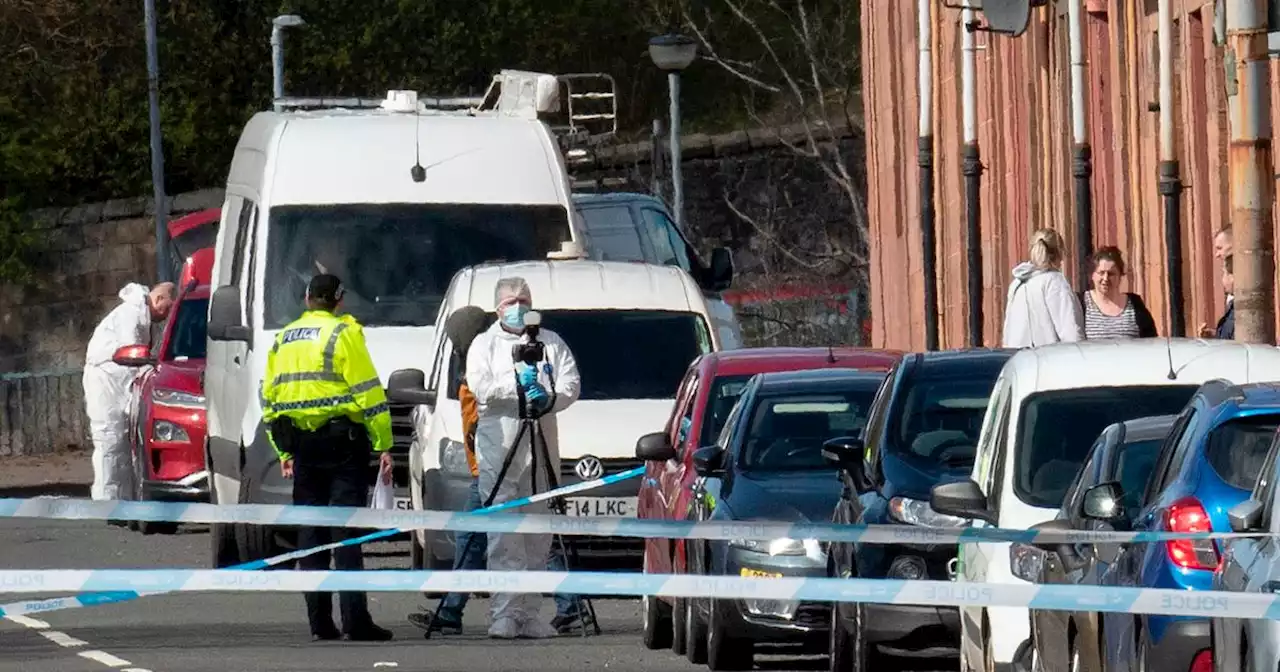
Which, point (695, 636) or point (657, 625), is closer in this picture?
point (695, 636)

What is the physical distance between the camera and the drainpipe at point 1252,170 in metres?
15.2

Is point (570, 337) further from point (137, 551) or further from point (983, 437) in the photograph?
point (983, 437)

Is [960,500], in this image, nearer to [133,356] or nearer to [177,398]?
[177,398]

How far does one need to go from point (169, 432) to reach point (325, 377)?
30.6 feet

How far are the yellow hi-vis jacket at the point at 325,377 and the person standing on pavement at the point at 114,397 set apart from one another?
36.3ft

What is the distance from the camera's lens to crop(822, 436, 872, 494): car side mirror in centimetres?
1396

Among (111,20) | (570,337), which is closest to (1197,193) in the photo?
(570,337)

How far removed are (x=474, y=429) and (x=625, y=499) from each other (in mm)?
1897

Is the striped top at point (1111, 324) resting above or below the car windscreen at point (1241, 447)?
above

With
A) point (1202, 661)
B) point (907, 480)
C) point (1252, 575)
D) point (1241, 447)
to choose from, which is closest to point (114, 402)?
point (907, 480)

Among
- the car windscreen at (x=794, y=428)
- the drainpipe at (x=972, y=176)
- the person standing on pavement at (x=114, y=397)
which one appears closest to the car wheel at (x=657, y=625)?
the car windscreen at (x=794, y=428)

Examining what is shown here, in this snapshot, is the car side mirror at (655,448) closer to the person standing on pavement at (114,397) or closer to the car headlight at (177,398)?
the car headlight at (177,398)

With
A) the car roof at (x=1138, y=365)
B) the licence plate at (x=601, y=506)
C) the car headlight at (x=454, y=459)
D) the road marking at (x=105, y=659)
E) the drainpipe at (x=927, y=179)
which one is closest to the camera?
the car roof at (x=1138, y=365)

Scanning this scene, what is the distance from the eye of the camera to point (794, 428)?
51.0 feet
